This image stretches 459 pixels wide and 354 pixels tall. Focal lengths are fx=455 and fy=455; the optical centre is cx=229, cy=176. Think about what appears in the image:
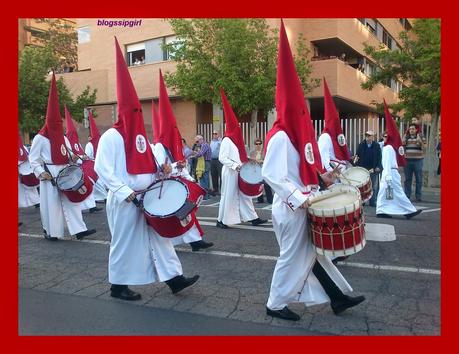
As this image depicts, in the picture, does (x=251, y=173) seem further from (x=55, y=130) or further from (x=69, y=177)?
(x=55, y=130)

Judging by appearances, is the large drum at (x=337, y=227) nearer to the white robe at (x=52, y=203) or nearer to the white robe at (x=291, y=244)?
the white robe at (x=291, y=244)

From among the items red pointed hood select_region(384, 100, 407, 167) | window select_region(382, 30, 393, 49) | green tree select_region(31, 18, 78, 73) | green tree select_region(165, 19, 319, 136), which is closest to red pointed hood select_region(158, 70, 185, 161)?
red pointed hood select_region(384, 100, 407, 167)

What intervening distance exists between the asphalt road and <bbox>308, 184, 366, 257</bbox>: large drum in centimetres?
73

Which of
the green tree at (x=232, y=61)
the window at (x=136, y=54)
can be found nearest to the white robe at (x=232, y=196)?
the green tree at (x=232, y=61)

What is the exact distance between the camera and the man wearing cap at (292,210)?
4.10 m

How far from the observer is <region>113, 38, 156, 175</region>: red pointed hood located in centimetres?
483

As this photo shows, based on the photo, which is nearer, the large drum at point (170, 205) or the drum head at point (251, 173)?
the large drum at point (170, 205)

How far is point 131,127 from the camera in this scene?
485cm

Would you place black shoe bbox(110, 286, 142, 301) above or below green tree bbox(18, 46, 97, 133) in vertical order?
below

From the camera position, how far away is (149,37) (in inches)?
953

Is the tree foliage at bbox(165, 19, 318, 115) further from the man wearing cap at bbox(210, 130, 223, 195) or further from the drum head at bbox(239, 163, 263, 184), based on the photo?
the drum head at bbox(239, 163, 263, 184)

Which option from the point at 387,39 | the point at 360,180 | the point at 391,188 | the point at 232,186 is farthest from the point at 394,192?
the point at 387,39

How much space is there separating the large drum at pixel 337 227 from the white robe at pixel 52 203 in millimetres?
5191

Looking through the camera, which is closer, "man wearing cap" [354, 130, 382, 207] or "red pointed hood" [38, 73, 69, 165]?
"red pointed hood" [38, 73, 69, 165]
